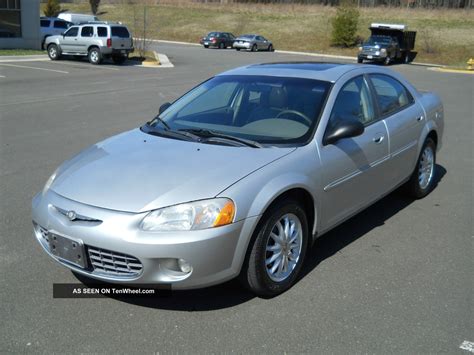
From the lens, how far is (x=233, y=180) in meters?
3.32

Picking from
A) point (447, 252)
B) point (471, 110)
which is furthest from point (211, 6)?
point (447, 252)

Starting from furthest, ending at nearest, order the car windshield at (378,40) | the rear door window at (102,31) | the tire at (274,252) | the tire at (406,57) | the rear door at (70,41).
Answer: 1. the tire at (406,57)
2. the car windshield at (378,40)
3. the rear door at (70,41)
4. the rear door window at (102,31)
5. the tire at (274,252)

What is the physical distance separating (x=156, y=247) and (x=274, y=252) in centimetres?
93

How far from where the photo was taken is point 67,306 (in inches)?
135

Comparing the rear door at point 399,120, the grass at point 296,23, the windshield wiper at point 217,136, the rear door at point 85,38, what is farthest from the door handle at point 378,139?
the grass at point 296,23

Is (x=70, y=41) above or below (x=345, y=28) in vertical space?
below

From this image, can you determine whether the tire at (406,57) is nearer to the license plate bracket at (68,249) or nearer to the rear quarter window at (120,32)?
the rear quarter window at (120,32)

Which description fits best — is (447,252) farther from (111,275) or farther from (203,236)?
(111,275)

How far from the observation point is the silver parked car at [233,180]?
123 inches

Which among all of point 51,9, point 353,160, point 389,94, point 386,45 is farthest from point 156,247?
point 51,9

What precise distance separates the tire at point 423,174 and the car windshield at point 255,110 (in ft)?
6.55

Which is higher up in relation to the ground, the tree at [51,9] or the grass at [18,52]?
the tree at [51,9]

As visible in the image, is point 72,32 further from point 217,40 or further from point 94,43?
point 217,40

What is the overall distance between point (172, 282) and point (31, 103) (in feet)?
33.7
